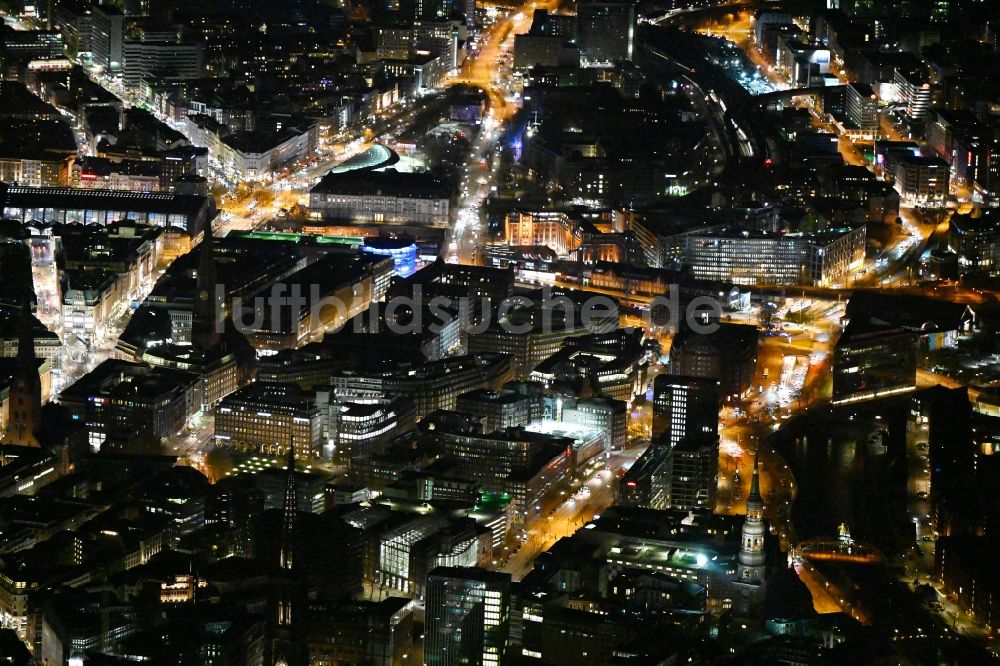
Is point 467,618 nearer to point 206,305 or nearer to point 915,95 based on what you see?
point 206,305

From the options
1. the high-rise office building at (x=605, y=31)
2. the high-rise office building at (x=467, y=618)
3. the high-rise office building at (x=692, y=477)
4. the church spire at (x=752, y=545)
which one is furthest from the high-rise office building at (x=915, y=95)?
the high-rise office building at (x=467, y=618)

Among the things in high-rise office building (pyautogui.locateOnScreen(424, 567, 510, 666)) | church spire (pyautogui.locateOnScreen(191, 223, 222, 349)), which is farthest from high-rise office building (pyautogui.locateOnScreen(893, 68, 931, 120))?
high-rise office building (pyautogui.locateOnScreen(424, 567, 510, 666))

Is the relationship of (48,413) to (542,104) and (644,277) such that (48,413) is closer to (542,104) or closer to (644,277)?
(644,277)

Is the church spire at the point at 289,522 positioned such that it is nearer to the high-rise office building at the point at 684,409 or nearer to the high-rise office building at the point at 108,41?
the high-rise office building at the point at 684,409

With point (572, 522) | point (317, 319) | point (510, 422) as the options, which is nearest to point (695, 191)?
point (317, 319)

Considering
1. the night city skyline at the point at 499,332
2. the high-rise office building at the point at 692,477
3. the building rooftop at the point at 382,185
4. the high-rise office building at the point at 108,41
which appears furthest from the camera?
the high-rise office building at the point at 108,41

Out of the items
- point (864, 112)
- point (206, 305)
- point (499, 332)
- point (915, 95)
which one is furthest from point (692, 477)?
point (915, 95)
